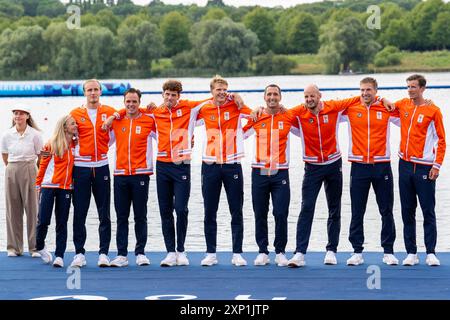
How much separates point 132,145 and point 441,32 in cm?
4762

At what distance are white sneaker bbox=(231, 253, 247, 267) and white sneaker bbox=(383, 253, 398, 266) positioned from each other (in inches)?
47.7

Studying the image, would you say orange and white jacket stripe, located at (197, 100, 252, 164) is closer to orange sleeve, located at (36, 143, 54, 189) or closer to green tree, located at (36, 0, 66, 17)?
orange sleeve, located at (36, 143, 54, 189)

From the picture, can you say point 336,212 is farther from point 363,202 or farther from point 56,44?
point 56,44

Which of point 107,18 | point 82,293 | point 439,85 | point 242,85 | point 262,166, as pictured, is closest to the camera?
point 82,293

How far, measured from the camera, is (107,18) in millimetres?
58875

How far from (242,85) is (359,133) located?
41.5 meters

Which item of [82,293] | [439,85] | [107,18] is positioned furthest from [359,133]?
[107,18]

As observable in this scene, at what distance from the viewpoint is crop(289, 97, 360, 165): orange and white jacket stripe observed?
796 centimetres

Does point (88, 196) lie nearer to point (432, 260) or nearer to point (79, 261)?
point (79, 261)

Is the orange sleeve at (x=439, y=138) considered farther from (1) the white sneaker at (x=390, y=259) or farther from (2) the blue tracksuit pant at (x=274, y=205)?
(2) the blue tracksuit pant at (x=274, y=205)

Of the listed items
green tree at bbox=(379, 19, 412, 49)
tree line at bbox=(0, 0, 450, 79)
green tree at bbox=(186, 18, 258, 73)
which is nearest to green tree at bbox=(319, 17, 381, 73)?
tree line at bbox=(0, 0, 450, 79)

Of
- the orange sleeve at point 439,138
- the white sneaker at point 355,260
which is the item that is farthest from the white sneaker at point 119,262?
the orange sleeve at point 439,138

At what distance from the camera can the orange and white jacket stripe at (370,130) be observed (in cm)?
793

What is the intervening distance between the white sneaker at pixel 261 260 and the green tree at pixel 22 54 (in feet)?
142
